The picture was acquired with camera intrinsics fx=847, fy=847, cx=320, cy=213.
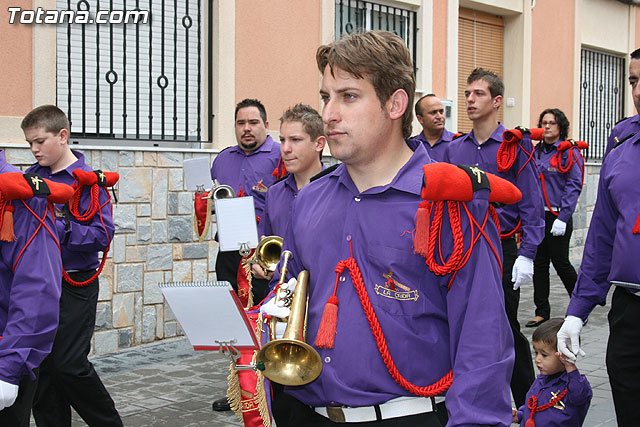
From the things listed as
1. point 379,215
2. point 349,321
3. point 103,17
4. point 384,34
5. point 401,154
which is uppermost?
point 103,17

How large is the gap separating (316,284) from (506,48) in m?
12.5

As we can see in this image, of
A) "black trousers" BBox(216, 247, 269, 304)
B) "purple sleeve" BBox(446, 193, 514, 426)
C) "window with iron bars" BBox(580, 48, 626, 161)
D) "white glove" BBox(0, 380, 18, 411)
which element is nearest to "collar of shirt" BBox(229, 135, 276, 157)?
"black trousers" BBox(216, 247, 269, 304)

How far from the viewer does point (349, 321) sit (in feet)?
8.18

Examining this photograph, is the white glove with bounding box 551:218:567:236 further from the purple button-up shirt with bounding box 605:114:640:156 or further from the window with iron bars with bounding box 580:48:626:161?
the window with iron bars with bounding box 580:48:626:161

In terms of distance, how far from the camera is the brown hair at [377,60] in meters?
2.53

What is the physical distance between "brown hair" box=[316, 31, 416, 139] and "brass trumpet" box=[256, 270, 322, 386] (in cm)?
73

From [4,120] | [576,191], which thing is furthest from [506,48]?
[4,120]

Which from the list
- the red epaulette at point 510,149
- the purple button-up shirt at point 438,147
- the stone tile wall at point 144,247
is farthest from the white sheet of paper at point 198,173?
the red epaulette at point 510,149

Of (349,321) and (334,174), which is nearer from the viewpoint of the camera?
(349,321)

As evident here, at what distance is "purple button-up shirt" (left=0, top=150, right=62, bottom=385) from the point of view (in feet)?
11.0

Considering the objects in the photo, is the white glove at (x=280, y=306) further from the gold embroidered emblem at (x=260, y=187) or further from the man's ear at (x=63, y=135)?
the gold embroidered emblem at (x=260, y=187)

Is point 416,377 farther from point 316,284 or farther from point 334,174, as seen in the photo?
point 334,174

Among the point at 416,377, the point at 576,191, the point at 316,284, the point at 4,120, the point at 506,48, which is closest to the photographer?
the point at 416,377

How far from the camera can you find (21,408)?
3537mm
